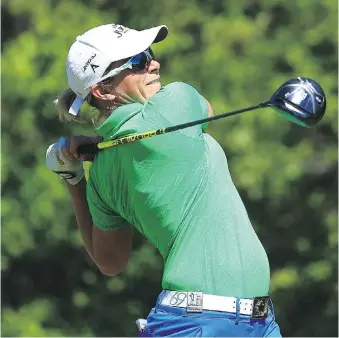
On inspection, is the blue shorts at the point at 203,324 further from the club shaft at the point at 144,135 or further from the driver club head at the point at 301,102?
the driver club head at the point at 301,102

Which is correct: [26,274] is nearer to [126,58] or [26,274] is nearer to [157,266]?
[157,266]

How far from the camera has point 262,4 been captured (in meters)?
12.7

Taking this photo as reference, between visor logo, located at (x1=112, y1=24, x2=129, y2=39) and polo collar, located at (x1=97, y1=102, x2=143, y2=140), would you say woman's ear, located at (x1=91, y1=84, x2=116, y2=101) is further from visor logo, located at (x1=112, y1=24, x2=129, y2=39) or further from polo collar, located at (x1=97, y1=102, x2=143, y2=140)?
visor logo, located at (x1=112, y1=24, x2=129, y2=39)

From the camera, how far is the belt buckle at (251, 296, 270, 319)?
391 centimetres

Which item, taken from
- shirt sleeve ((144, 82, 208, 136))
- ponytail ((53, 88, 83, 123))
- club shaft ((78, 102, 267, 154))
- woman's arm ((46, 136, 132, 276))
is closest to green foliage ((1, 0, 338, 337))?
woman's arm ((46, 136, 132, 276))

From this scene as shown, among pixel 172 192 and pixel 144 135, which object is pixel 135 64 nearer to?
pixel 144 135

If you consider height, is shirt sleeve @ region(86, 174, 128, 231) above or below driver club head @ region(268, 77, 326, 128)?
below

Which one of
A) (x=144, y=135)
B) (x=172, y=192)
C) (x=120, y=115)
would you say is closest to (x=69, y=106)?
(x=120, y=115)

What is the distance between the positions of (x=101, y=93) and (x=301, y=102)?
2.59ft

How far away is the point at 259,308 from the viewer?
3922 millimetres

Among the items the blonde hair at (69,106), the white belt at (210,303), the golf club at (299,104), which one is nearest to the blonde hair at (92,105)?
the blonde hair at (69,106)

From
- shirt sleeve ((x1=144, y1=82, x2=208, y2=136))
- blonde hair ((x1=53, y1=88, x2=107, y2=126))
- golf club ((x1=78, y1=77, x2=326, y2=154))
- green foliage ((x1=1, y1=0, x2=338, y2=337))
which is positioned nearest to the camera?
golf club ((x1=78, y1=77, x2=326, y2=154))

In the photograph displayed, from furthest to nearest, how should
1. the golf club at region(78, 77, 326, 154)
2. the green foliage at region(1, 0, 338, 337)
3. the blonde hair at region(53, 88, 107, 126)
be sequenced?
the green foliage at region(1, 0, 338, 337) < the blonde hair at region(53, 88, 107, 126) < the golf club at region(78, 77, 326, 154)

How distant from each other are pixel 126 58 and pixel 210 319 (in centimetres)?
99
